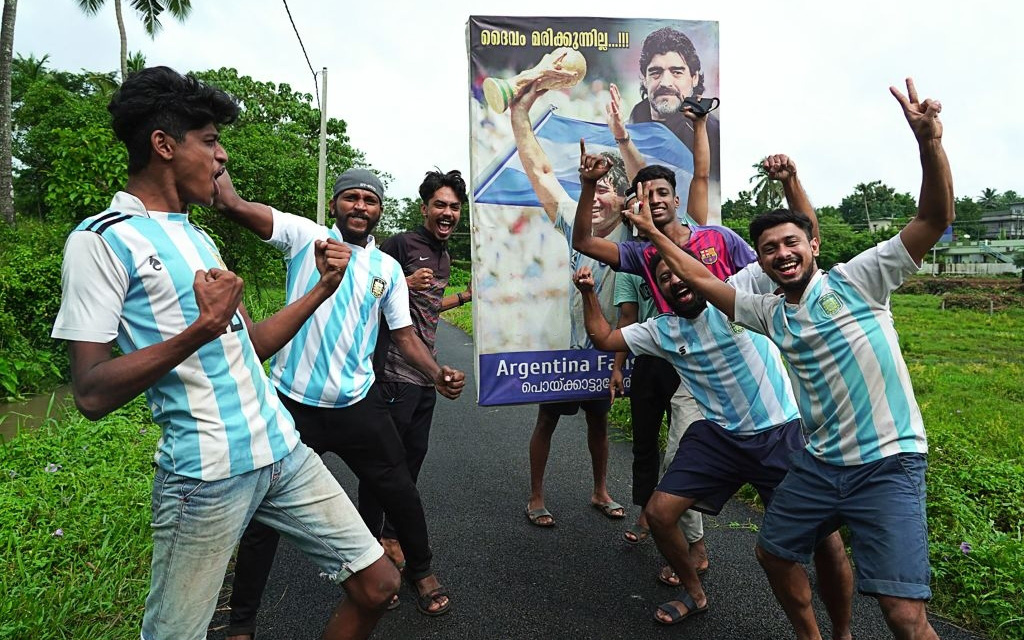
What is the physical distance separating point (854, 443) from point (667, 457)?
4.42 ft

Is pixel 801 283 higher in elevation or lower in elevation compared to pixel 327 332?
higher

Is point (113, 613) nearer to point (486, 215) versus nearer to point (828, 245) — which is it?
point (486, 215)

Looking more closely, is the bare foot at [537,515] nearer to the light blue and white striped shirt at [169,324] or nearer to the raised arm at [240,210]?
the raised arm at [240,210]

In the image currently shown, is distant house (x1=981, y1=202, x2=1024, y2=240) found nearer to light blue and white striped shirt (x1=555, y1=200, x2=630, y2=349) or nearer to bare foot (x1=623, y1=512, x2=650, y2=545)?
light blue and white striped shirt (x1=555, y1=200, x2=630, y2=349)

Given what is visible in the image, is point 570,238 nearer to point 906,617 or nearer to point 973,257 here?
point 906,617

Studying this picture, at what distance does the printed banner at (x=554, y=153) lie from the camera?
12.9 ft

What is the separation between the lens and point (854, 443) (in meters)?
2.40

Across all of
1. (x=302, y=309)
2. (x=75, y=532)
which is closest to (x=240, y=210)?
(x=302, y=309)

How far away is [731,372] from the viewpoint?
10.4ft

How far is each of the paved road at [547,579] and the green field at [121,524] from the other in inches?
14.6

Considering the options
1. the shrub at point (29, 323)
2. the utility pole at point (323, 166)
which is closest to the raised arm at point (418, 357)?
the shrub at point (29, 323)

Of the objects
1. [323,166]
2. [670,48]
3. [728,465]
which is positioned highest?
[323,166]

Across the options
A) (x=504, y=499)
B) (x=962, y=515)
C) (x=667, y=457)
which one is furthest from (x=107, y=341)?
(x=962, y=515)

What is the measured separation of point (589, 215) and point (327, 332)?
140 centimetres
